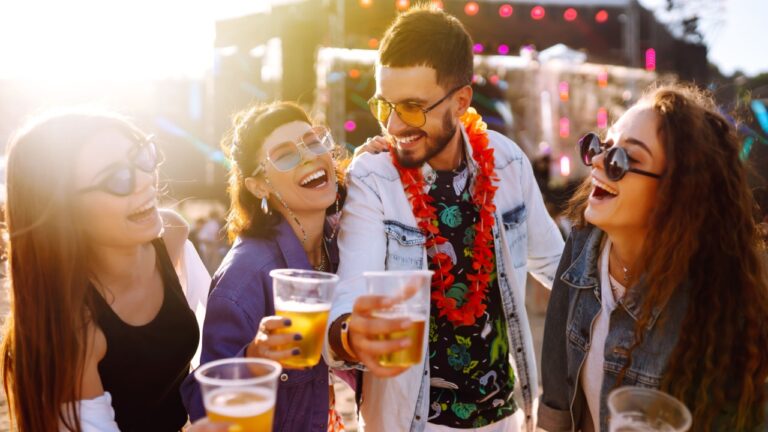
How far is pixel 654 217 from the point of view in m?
1.67

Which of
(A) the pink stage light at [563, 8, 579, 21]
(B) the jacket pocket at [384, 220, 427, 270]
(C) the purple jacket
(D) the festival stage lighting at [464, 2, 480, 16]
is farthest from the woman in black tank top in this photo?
(A) the pink stage light at [563, 8, 579, 21]

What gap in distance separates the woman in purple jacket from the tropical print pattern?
1.37 feet

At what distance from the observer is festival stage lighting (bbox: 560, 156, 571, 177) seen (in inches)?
652

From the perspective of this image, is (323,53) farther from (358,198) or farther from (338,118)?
(358,198)

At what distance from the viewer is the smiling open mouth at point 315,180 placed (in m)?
2.15

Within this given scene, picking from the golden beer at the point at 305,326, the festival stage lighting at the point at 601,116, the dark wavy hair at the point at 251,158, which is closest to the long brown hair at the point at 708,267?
the golden beer at the point at 305,326

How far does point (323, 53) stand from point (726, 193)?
28.2 feet

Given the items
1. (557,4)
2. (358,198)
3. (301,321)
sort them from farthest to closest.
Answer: (557,4) < (358,198) < (301,321)

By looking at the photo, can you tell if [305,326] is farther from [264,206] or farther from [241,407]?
[264,206]

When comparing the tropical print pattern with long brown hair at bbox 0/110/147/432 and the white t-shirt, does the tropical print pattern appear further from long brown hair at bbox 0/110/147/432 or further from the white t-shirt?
long brown hair at bbox 0/110/147/432

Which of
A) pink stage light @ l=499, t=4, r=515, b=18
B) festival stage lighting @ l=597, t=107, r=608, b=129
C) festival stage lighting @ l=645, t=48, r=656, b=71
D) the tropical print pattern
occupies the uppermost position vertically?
pink stage light @ l=499, t=4, r=515, b=18

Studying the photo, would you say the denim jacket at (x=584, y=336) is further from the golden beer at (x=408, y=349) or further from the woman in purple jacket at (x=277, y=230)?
the woman in purple jacket at (x=277, y=230)

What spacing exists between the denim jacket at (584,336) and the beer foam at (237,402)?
101 cm

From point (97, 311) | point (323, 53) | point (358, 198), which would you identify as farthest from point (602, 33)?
point (97, 311)
